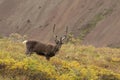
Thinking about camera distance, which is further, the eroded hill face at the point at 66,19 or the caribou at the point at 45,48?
the eroded hill face at the point at 66,19

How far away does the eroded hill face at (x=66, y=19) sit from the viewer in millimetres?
48625

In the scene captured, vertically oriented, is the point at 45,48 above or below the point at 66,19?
below

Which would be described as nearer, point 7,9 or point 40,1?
point 40,1

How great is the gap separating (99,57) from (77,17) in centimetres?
3366

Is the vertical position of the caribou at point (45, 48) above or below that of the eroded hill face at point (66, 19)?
below

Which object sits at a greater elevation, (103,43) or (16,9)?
(16,9)

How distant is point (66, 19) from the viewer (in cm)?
5569

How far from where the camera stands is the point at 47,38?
5144 cm

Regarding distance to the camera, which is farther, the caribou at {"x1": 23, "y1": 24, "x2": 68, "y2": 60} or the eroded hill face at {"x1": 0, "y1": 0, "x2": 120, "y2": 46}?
the eroded hill face at {"x1": 0, "y1": 0, "x2": 120, "y2": 46}

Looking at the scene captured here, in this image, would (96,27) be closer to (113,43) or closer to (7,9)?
(113,43)

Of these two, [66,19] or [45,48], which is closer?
[45,48]

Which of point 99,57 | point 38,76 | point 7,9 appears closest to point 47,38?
point 7,9

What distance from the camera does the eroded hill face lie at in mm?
48625

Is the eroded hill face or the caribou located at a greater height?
the eroded hill face
